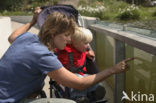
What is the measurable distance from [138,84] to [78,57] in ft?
2.41

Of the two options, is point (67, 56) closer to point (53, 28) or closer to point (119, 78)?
point (53, 28)

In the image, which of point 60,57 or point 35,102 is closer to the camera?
point 35,102

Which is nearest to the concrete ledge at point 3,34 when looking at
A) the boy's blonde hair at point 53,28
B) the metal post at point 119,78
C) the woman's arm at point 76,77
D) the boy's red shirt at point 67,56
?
the metal post at point 119,78

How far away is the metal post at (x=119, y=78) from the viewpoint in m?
3.58

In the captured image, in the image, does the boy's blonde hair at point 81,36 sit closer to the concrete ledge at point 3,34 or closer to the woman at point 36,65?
the woman at point 36,65

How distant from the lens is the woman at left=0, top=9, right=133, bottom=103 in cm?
217

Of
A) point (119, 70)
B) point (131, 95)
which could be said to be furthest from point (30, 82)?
point (131, 95)

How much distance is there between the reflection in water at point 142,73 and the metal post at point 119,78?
203mm

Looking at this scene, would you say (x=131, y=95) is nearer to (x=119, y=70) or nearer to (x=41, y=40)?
(x=119, y=70)

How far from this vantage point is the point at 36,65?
2168 mm

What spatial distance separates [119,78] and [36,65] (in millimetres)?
1773

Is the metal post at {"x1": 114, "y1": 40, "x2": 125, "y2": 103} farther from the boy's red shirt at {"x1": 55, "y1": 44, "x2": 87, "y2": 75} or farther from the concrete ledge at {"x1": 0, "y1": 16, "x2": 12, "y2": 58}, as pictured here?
the concrete ledge at {"x1": 0, "y1": 16, "x2": 12, "y2": 58}

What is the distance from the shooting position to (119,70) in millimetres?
2266

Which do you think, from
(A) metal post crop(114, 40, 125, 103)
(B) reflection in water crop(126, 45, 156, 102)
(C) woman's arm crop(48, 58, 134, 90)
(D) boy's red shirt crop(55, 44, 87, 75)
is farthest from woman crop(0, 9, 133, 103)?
(A) metal post crop(114, 40, 125, 103)
